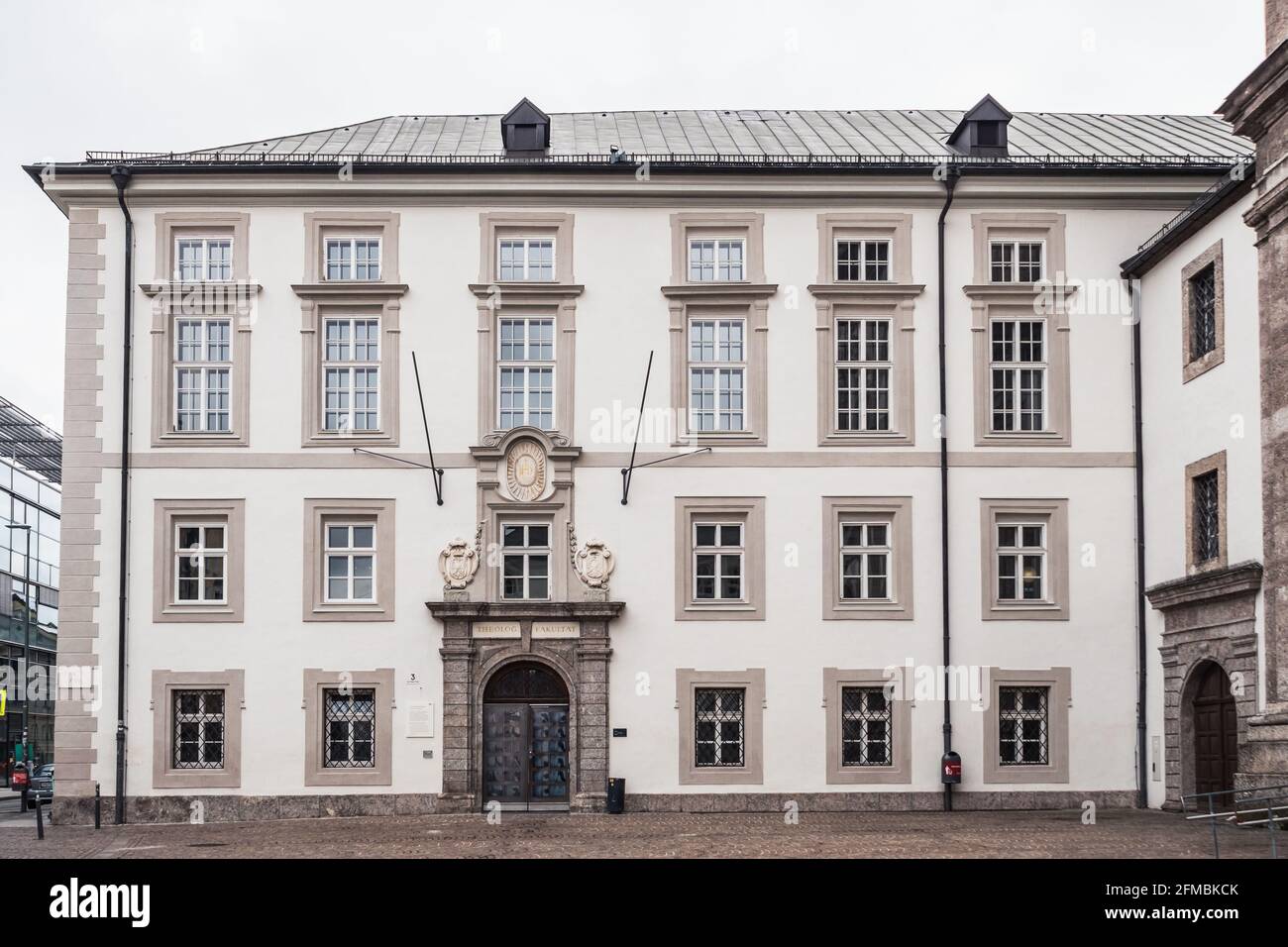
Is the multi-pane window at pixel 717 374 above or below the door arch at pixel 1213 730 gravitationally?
above

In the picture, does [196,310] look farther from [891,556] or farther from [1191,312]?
[1191,312]

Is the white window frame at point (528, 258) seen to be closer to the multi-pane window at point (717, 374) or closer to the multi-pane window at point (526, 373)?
the multi-pane window at point (526, 373)

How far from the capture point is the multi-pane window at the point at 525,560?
3025 cm

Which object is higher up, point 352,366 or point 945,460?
point 352,366

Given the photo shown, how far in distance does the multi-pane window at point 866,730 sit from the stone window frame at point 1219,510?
6.38 meters

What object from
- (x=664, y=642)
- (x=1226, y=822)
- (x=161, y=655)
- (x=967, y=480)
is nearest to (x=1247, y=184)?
(x=967, y=480)

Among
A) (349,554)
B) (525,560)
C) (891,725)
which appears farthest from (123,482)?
(891,725)

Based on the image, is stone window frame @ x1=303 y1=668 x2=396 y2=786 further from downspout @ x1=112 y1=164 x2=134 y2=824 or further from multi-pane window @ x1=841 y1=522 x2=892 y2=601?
multi-pane window @ x1=841 y1=522 x2=892 y2=601

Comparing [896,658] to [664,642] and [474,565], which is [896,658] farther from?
[474,565]

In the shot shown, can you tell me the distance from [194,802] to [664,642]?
9.56 metres

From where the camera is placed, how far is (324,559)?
99.0 feet

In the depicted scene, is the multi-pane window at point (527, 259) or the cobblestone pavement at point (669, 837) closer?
the cobblestone pavement at point (669, 837)

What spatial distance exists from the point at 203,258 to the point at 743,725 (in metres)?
14.4

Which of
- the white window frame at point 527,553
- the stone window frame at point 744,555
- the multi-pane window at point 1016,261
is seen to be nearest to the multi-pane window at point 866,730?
the stone window frame at point 744,555
